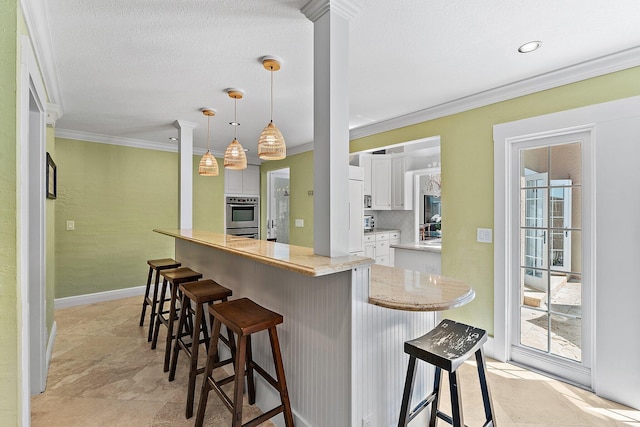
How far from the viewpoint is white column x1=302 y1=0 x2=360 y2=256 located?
1.53 metres

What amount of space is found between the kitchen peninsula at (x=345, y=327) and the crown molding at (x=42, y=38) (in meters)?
1.57

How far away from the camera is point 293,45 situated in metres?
1.97

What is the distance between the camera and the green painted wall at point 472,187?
2.60 metres

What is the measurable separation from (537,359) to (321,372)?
6.68ft

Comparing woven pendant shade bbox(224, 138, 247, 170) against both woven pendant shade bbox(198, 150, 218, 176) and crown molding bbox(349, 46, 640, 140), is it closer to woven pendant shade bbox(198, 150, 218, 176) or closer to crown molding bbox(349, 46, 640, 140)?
woven pendant shade bbox(198, 150, 218, 176)

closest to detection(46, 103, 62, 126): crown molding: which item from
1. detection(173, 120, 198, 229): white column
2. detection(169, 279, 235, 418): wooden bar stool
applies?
detection(173, 120, 198, 229): white column

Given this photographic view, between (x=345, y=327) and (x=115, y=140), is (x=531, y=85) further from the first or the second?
(x=115, y=140)

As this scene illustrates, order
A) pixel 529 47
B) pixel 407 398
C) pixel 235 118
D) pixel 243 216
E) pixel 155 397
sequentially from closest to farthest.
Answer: pixel 407 398 < pixel 529 47 < pixel 155 397 < pixel 235 118 < pixel 243 216

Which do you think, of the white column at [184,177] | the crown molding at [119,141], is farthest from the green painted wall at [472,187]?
the crown molding at [119,141]

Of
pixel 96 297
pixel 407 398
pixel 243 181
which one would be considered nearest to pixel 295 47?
pixel 407 398

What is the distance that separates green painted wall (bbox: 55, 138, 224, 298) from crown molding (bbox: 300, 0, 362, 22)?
3947mm

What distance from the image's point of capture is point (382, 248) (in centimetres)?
492

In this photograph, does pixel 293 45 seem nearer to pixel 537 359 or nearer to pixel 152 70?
pixel 152 70

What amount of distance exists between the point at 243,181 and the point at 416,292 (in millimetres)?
4685
